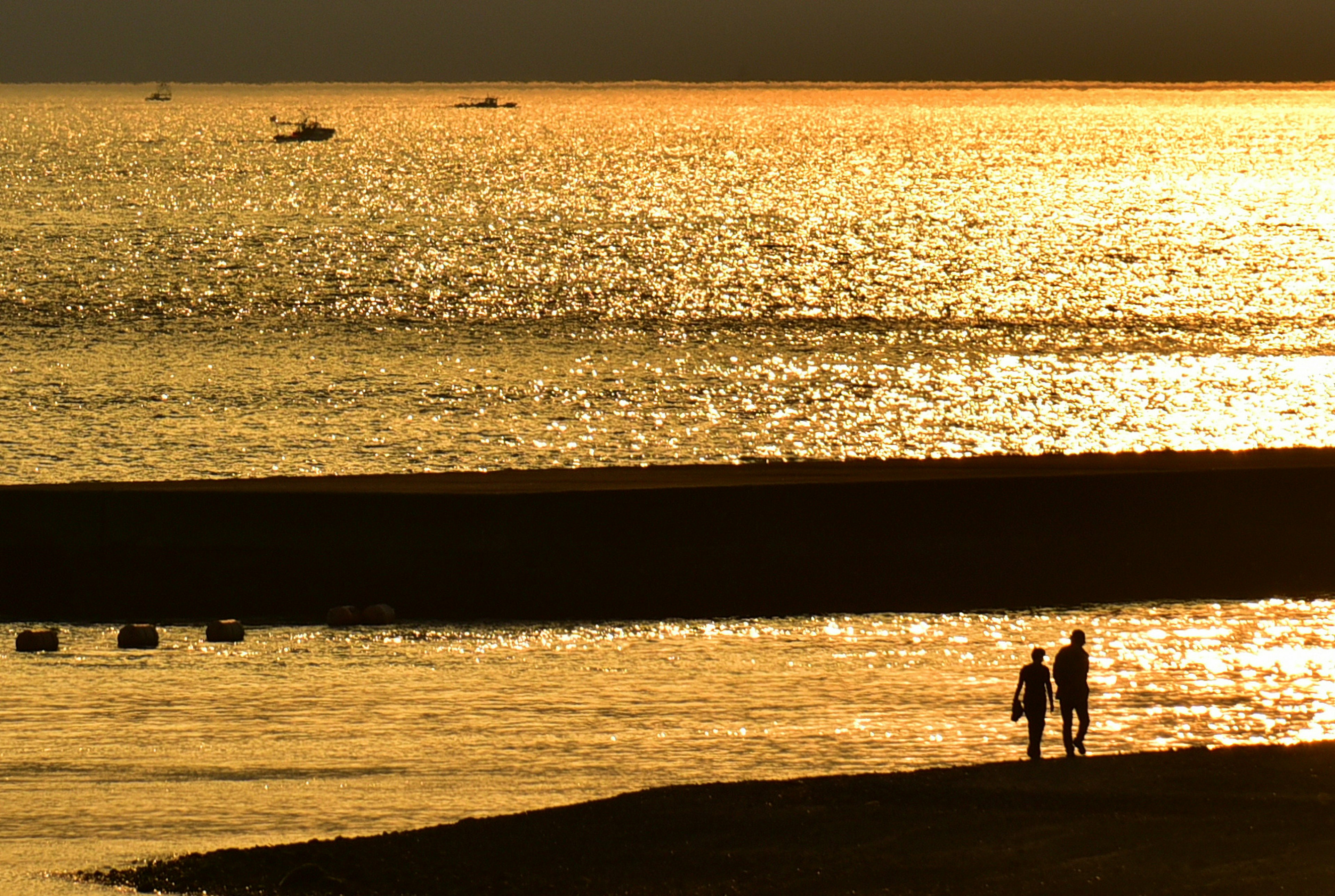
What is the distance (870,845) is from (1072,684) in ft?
15.5

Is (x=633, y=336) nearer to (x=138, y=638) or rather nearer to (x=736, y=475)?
(x=736, y=475)

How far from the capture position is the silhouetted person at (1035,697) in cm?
1895

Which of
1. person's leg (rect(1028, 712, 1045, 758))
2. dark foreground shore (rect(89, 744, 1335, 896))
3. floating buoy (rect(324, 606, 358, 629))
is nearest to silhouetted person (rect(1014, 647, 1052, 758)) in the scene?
person's leg (rect(1028, 712, 1045, 758))

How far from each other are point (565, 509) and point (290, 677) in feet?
25.8

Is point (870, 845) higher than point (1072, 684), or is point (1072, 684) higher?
point (1072, 684)

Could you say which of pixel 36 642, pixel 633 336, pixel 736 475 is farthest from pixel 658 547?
pixel 633 336

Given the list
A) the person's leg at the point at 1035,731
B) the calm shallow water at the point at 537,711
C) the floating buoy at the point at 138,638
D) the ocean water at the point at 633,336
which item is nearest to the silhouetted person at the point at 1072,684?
the person's leg at the point at 1035,731

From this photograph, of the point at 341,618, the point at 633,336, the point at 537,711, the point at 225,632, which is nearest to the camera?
the point at 537,711

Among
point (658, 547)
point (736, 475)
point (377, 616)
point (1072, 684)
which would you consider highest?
point (736, 475)

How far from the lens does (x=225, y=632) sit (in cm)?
2736

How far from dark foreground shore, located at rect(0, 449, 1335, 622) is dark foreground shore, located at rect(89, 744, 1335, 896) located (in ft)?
40.8

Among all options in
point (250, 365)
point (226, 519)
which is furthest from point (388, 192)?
point (226, 519)

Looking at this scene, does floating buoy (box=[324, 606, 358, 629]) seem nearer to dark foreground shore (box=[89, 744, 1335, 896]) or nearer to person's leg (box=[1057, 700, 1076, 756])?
dark foreground shore (box=[89, 744, 1335, 896])

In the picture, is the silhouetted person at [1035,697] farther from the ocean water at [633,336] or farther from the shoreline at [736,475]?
the ocean water at [633,336]
